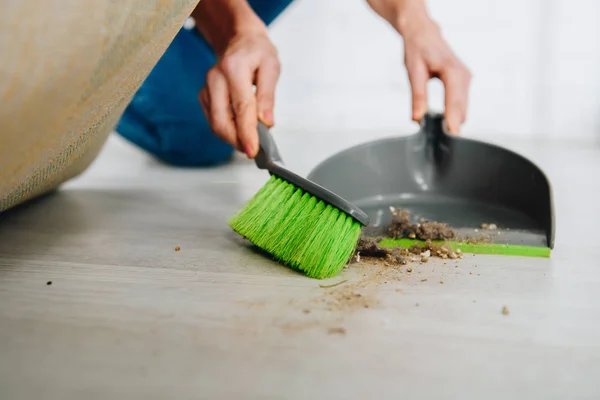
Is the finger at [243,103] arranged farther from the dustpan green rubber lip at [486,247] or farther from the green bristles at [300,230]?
the dustpan green rubber lip at [486,247]

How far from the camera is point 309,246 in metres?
0.69

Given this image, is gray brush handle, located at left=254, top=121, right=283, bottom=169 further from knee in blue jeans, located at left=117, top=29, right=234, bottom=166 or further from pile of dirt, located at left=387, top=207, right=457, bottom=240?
knee in blue jeans, located at left=117, top=29, right=234, bottom=166

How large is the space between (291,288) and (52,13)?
35 cm

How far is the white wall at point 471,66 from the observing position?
5.52 feet

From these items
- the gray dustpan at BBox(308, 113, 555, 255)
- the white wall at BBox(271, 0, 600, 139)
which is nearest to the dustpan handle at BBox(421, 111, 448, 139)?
the gray dustpan at BBox(308, 113, 555, 255)

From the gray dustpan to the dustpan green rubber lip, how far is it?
0.03 metres

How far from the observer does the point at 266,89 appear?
0.91 m

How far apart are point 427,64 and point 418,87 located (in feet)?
0.17

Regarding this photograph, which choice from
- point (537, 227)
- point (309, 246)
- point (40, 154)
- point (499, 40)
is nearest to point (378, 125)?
point (499, 40)

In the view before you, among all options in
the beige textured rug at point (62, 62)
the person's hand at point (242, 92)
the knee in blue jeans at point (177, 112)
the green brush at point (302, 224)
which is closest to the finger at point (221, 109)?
the person's hand at point (242, 92)

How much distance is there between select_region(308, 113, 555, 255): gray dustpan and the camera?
86 centimetres

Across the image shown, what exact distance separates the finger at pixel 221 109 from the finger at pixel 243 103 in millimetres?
12

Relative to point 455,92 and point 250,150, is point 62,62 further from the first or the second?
point 455,92

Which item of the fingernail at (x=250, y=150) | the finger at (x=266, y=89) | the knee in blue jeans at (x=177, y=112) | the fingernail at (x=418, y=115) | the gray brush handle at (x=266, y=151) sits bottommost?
the knee in blue jeans at (x=177, y=112)
